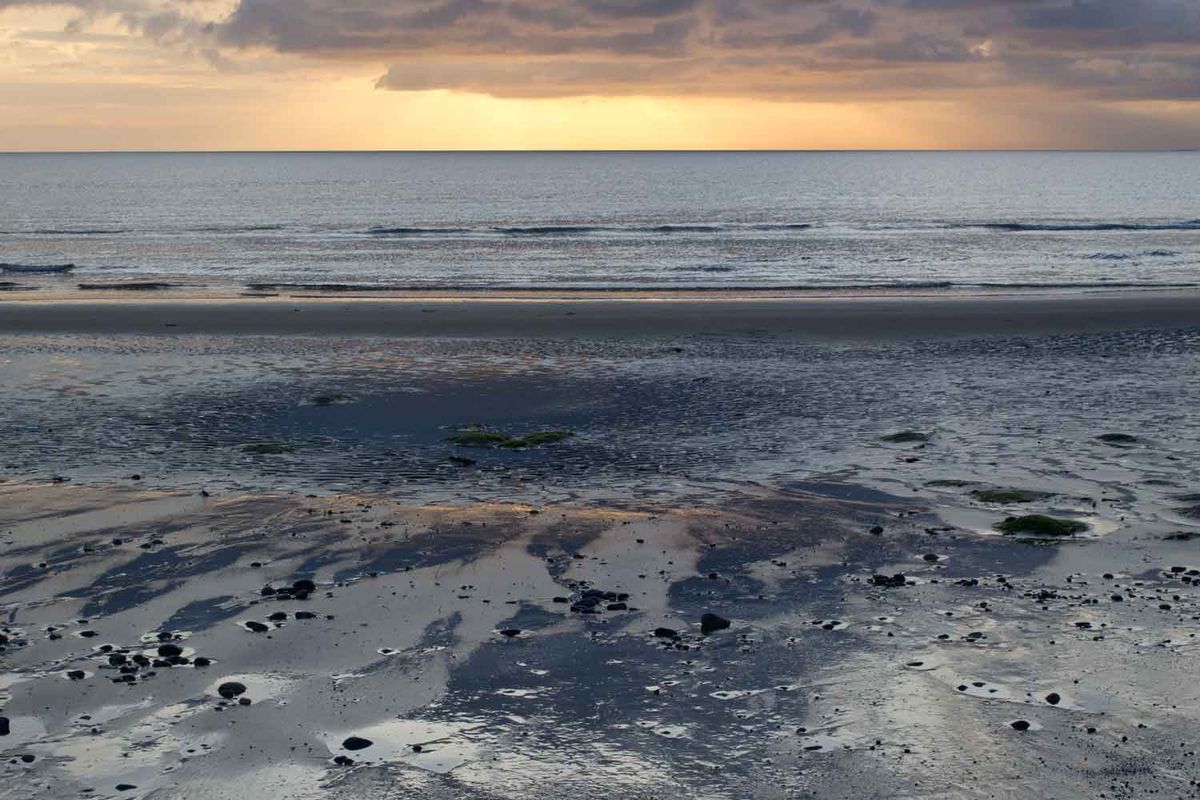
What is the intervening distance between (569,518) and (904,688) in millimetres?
4856

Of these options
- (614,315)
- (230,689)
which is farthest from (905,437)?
(614,315)

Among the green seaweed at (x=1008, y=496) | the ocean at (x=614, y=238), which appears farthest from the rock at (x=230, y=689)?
the ocean at (x=614, y=238)

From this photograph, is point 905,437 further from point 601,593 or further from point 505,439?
point 601,593

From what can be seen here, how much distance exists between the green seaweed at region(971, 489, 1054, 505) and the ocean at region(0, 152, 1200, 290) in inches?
972

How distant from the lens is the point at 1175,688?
7.83 metres

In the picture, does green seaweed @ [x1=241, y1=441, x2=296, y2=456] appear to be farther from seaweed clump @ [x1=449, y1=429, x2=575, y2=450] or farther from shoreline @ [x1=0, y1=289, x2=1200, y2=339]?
shoreline @ [x1=0, y1=289, x2=1200, y2=339]

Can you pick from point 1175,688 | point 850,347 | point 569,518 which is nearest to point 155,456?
point 569,518

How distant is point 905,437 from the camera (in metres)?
15.5

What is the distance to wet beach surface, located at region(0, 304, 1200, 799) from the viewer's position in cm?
696

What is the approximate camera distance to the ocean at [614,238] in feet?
135

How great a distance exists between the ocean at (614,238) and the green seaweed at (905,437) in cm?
2184

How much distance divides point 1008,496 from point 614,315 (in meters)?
16.7

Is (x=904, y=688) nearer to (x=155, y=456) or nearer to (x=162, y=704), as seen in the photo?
(x=162, y=704)

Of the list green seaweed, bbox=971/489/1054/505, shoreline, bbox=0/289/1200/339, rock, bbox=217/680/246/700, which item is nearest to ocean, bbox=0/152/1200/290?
shoreline, bbox=0/289/1200/339
